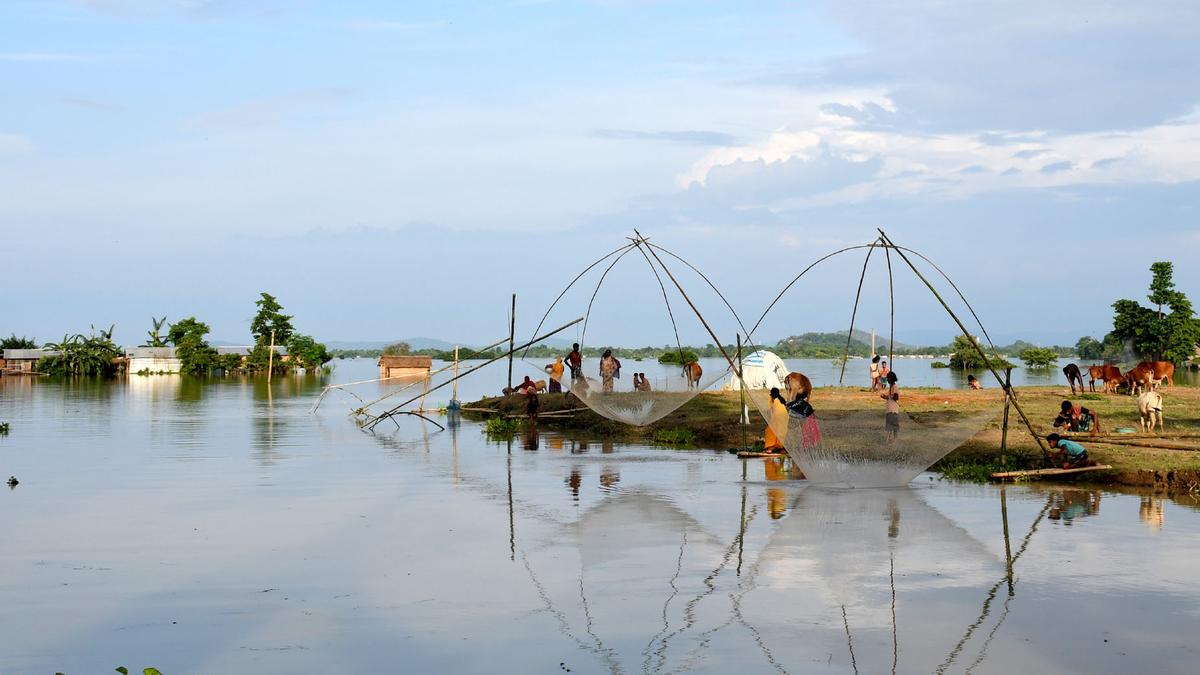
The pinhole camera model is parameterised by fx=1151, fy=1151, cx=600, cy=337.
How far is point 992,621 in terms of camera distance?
827 centimetres

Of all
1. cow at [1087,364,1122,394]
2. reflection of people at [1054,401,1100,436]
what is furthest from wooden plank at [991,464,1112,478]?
cow at [1087,364,1122,394]

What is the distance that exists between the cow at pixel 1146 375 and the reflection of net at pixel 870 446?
10.2 meters

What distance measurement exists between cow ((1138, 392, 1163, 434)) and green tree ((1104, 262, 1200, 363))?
28.5 m

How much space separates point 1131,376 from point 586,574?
17.9 metres

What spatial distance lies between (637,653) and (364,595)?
9.03 feet

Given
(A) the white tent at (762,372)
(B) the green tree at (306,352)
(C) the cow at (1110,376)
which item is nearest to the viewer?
(C) the cow at (1110,376)

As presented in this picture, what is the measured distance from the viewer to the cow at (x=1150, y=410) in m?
17.3

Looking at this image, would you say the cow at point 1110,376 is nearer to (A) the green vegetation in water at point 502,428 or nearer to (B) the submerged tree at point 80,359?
(A) the green vegetation in water at point 502,428

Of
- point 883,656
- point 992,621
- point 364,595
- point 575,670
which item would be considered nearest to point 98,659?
point 364,595

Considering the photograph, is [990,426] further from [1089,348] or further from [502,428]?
[1089,348]

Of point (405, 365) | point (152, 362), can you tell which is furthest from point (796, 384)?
point (152, 362)

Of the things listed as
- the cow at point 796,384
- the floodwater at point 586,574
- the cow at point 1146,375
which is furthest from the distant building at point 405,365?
the floodwater at point 586,574

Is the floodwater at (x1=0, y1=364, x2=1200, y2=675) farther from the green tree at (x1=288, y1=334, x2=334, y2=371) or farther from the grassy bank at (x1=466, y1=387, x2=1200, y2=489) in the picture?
the green tree at (x1=288, y1=334, x2=334, y2=371)

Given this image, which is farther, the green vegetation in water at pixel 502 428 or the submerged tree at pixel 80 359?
the submerged tree at pixel 80 359
